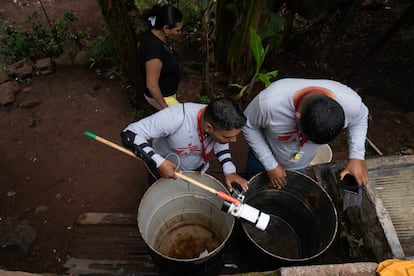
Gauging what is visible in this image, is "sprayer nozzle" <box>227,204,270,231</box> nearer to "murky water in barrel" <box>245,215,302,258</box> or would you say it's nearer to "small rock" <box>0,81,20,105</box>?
"murky water in barrel" <box>245,215,302,258</box>

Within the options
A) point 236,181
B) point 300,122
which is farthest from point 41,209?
point 300,122

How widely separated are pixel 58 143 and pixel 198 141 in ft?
8.14

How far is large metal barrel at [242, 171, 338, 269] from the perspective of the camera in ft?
6.96

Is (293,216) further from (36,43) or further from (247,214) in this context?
(36,43)

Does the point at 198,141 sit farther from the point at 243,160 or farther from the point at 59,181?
the point at 59,181

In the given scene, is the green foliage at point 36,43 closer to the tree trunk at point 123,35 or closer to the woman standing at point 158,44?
the tree trunk at point 123,35

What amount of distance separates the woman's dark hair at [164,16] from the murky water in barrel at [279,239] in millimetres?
1765

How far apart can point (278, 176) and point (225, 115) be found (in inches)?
26.8

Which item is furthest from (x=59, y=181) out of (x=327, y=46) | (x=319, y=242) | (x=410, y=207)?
(x=327, y=46)

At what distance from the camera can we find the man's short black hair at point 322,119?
1.62 meters

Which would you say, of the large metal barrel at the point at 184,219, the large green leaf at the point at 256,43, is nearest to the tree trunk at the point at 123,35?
the large green leaf at the point at 256,43

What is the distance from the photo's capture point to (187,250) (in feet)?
8.11

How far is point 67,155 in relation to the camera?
3.66 meters

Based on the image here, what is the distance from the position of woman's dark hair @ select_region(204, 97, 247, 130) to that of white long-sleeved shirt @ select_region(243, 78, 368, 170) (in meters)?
0.26
